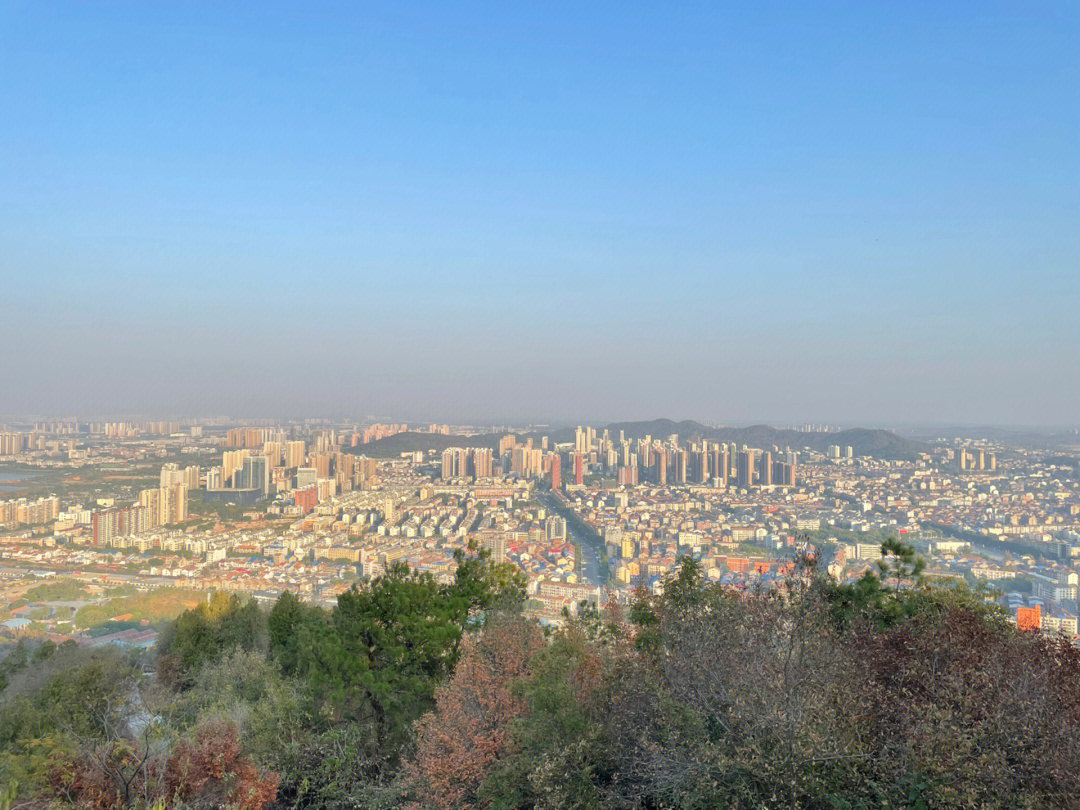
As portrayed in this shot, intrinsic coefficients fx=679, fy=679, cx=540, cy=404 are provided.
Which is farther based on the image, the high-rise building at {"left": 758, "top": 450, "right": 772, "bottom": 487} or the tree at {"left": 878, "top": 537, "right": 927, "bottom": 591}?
the high-rise building at {"left": 758, "top": 450, "right": 772, "bottom": 487}

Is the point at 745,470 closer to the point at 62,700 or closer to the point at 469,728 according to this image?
the point at 469,728

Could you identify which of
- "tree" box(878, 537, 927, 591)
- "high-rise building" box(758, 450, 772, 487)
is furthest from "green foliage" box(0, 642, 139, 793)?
"high-rise building" box(758, 450, 772, 487)

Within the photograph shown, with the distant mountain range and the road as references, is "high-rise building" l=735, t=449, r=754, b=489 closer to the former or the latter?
the distant mountain range

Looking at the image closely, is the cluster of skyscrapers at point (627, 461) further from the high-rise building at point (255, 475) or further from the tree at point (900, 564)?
the tree at point (900, 564)

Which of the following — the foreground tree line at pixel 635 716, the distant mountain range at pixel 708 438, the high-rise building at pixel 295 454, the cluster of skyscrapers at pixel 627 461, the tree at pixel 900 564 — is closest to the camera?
the foreground tree line at pixel 635 716

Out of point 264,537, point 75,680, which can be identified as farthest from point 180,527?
point 75,680

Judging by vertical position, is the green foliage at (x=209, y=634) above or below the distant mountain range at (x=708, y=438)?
below

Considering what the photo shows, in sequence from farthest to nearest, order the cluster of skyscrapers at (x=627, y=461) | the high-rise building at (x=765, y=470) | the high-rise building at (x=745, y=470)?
the cluster of skyscrapers at (x=627, y=461) < the high-rise building at (x=745, y=470) < the high-rise building at (x=765, y=470)

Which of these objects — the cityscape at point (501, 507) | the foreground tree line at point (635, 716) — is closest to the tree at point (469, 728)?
the foreground tree line at point (635, 716)
